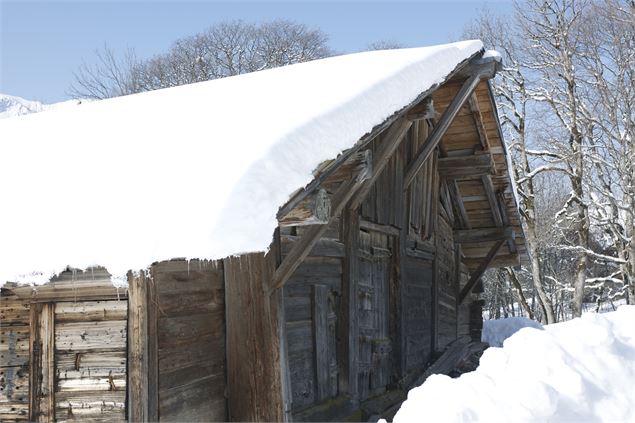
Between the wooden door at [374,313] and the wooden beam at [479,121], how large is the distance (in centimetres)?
201

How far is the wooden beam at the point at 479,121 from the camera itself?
9242mm

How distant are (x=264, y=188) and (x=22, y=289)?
2.35 metres

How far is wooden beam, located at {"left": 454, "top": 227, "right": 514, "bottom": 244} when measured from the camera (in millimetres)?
12452

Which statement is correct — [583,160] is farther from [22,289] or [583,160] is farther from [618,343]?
[22,289]

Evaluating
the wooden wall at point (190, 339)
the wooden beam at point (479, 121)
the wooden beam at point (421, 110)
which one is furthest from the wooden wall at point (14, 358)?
the wooden beam at point (479, 121)

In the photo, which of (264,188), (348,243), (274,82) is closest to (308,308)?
(348,243)

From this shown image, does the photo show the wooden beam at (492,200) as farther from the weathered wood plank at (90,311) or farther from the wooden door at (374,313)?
the weathered wood plank at (90,311)

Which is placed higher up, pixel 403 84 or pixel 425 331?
pixel 403 84

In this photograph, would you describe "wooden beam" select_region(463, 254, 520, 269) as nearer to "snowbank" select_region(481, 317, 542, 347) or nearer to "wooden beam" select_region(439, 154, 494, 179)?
"snowbank" select_region(481, 317, 542, 347)

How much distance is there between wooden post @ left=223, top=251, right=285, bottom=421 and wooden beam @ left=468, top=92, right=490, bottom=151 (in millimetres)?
4559

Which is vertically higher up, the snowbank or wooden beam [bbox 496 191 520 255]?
wooden beam [bbox 496 191 520 255]

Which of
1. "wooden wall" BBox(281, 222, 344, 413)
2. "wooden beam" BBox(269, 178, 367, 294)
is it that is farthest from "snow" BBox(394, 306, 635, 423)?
"wooden wall" BBox(281, 222, 344, 413)

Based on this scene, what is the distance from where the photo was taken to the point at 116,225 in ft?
14.8

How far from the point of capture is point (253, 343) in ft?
18.3
